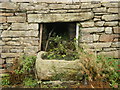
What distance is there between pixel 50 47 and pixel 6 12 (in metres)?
1.68

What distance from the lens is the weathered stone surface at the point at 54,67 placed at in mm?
3510

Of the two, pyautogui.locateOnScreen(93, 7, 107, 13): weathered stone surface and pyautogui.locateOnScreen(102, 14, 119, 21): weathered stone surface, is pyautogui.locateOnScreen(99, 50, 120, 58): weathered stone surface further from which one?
pyautogui.locateOnScreen(93, 7, 107, 13): weathered stone surface

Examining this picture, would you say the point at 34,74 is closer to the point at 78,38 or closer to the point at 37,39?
the point at 37,39

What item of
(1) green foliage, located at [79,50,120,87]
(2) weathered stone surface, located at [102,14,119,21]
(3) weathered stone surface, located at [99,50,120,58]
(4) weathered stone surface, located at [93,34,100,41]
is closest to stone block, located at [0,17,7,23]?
(1) green foliage, located at [79,50,120,87]

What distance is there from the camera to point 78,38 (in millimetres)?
4496

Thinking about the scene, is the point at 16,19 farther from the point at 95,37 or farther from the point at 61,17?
the point at 95,37

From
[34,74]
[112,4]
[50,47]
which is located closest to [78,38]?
[50,47]

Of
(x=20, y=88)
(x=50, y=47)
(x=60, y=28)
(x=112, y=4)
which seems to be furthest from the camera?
(x=60, y=28)

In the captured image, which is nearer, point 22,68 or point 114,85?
point 114,85

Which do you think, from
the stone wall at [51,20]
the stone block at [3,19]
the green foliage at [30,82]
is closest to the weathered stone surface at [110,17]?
the stone wall at [51,20]

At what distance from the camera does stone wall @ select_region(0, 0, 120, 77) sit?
170 inches

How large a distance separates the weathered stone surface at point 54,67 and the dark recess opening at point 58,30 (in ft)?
4.02

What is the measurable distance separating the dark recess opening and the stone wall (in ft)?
1.35

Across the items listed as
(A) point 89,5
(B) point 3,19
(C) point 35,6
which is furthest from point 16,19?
(A) point 89,5
